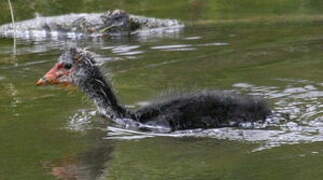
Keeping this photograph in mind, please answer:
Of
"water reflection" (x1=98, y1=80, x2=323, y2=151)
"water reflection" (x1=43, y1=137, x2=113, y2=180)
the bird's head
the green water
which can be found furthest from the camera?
the bird's head

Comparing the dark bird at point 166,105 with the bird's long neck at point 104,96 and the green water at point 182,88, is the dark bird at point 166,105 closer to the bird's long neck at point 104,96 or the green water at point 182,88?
the bird's long neck at point 104,96

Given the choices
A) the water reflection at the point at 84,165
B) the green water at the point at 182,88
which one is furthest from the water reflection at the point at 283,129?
the water reflection at the point at 84,165

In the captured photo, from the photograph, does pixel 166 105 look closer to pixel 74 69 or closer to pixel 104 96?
pixel 104 96

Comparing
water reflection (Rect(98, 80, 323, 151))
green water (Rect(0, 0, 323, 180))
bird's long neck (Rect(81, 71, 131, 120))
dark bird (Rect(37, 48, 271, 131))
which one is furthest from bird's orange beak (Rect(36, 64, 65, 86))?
water reflection (Rect(98, 80, 323, 151))

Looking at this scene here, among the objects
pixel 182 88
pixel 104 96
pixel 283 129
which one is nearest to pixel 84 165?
pixel 104 96

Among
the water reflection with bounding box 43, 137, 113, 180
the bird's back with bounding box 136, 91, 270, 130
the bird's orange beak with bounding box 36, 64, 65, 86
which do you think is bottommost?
the water reflection with bounding box 43, 137, 113, 180

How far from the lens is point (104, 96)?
9422 millimetres

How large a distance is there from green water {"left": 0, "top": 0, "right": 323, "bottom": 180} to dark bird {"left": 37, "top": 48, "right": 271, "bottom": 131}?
11.7 inches

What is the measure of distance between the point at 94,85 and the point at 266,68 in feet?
11.7

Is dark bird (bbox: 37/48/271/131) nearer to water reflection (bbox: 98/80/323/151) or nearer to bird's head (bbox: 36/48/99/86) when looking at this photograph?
bird's head (bbox: 36/48/99/86)

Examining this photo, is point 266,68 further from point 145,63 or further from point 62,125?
point 62,125

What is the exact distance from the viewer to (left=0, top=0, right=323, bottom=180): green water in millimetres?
7605

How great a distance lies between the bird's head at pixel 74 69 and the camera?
9344 millimetres

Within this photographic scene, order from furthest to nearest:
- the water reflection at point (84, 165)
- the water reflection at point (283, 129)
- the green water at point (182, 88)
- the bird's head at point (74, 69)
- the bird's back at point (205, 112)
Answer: the bird's head at point (74, 69), the bird's back at point (205, 112), the water reflection at point (283, 129), the green water at point (182, 88), the water reflection at point (84, 165)
